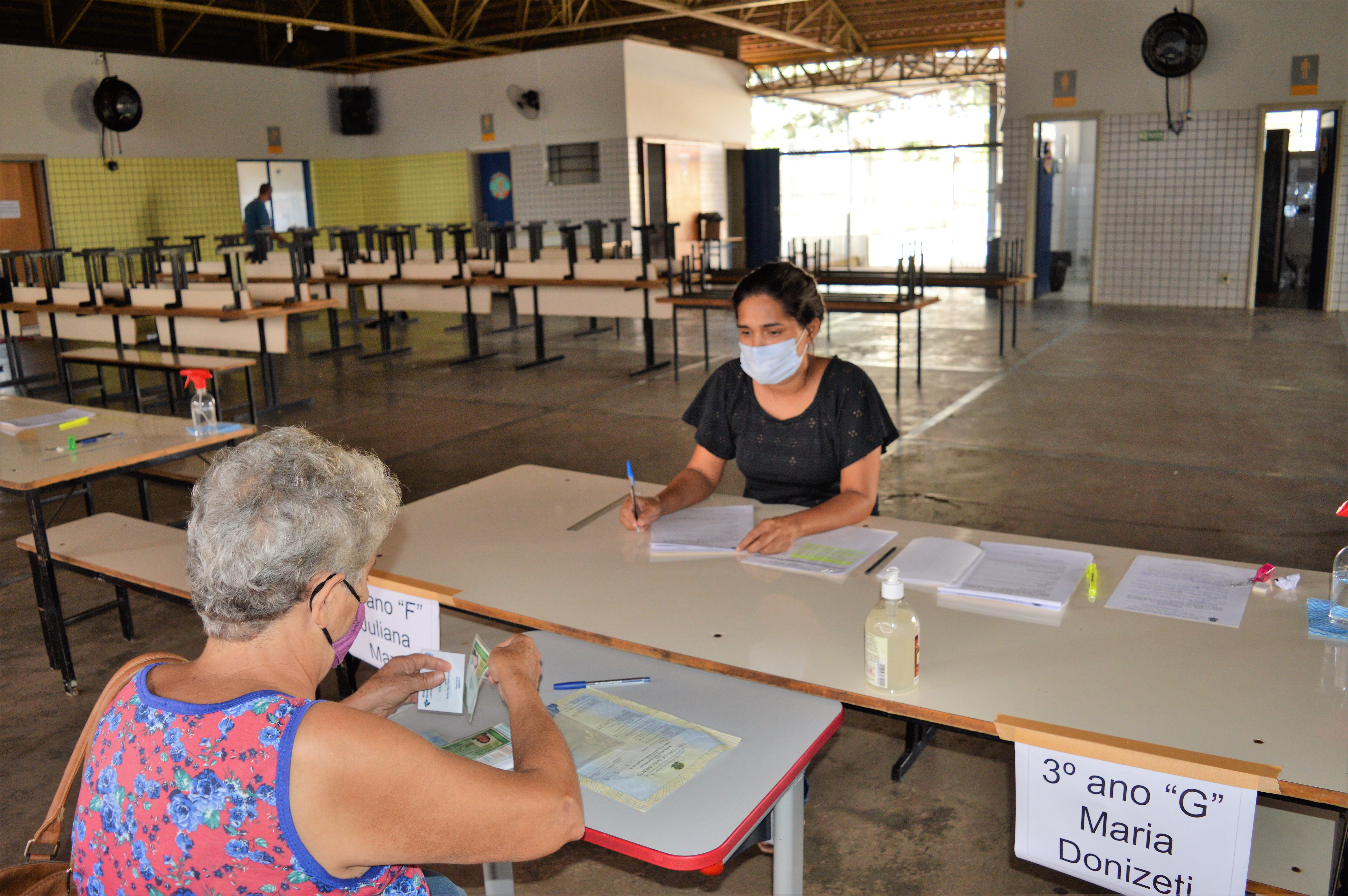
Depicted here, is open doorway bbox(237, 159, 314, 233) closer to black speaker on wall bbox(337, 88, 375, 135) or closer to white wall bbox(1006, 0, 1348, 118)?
black speaker on wall bbox(337, 88, 375, 135)

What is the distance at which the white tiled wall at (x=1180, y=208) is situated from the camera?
1019 centimetres

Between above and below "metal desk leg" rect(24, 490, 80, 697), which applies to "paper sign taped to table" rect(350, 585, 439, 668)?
above

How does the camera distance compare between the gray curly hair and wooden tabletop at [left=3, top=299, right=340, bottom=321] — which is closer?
the gray curly hair

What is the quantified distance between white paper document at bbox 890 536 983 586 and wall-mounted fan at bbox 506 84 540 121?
1267cm

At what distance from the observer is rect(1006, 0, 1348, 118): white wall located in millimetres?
9555

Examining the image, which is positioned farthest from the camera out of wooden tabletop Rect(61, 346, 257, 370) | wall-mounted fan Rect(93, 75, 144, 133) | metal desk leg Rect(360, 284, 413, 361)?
wall-mounted fan Rect(93, 75, 144, 133)

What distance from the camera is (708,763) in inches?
52.7

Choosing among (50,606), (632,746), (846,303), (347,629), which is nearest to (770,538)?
(632,746)

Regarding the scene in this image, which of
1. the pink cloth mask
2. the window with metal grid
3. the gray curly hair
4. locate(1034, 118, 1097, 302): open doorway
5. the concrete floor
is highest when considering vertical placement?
the window with metal grid

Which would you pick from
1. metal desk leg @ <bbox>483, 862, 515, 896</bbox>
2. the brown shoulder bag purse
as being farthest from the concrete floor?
the brown shoulder bag purse

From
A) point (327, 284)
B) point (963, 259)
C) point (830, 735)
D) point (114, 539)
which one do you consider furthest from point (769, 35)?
point (830, 735)

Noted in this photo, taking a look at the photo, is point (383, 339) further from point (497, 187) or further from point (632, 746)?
point (632, 746)

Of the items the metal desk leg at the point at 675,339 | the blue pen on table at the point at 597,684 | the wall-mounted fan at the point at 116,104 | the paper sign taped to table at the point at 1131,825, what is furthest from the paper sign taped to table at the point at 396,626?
the wall-mounted fan at the point at 116,104

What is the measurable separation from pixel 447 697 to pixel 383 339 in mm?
8038
